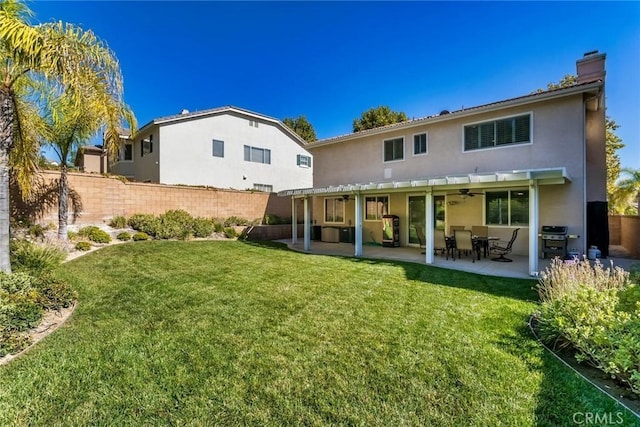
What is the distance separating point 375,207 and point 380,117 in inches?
608

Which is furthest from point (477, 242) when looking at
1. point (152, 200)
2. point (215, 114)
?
point (215, 114)

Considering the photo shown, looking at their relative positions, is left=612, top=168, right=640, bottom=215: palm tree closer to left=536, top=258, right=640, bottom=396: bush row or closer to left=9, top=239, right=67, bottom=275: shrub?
left=536, top=258, right=640, bottom=396: bush row

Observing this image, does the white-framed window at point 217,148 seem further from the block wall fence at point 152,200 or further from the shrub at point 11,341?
the shrub at point 11,341

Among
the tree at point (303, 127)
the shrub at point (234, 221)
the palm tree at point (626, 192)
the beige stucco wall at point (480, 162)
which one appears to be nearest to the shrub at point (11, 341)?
the beige stucco wall at point (480, 162)

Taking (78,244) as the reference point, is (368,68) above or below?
above

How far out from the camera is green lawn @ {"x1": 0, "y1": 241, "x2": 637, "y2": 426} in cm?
290

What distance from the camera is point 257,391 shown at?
319 centimetres

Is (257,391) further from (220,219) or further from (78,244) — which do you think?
(220,219)

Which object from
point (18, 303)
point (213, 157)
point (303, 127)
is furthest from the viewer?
point (303, 127)

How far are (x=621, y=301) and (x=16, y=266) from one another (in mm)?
11260

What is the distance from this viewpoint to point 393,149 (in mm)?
14625

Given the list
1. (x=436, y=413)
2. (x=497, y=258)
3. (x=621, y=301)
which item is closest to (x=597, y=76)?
(x=497, y=258)

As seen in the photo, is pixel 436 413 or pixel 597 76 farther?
pixel 597 76

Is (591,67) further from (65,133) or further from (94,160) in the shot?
(94,160)
